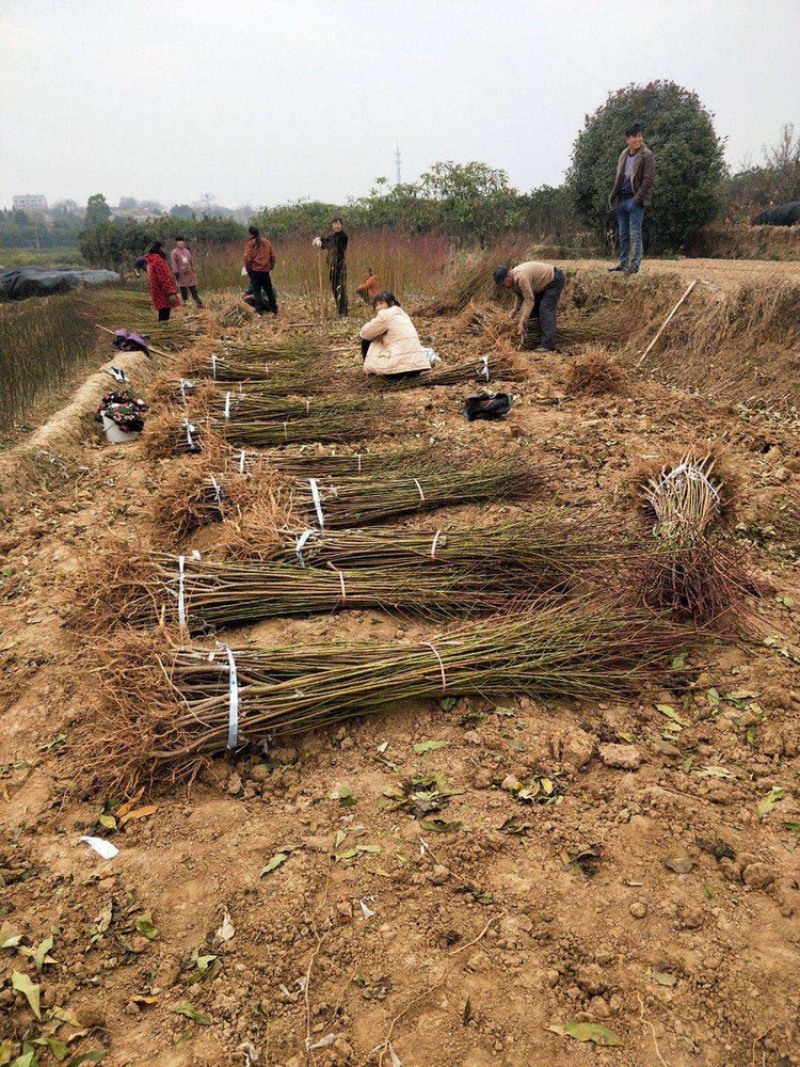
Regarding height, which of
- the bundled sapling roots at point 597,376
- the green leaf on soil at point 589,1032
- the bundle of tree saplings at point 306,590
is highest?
the bundled sapling roots at point 597,376

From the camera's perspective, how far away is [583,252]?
1262 cm

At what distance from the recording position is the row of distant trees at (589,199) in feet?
33.1

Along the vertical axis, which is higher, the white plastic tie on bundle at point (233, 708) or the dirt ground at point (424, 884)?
the white plastic tie on bundle at point (233, 708)

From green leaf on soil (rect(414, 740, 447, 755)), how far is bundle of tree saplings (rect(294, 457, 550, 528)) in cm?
139

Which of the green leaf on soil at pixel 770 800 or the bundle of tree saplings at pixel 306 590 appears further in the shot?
the bundle of tree saplings at pixel 306 590

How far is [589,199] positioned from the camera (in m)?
11.6

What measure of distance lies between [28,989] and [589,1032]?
4.55ft

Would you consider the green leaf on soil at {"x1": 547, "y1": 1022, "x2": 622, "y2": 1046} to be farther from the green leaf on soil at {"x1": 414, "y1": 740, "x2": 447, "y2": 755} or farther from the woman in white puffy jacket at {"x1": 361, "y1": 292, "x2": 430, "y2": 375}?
the woman in white puffy jacket at {"x1": 361, "y1": 292, "x2": 430, "y2": 375}

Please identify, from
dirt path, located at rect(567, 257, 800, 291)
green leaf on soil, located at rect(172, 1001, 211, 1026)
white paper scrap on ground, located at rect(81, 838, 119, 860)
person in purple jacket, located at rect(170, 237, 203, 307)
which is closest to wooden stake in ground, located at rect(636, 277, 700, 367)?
dirt path, located at rect(567, 257, 800, 291)

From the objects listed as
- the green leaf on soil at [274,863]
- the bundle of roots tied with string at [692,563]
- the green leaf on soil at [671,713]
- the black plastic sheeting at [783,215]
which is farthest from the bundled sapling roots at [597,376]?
the black plastic sheeting at [783,215]

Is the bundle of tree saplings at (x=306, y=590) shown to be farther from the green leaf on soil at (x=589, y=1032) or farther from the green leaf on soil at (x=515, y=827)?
the green leaf on soil at (x=589, y=1032)

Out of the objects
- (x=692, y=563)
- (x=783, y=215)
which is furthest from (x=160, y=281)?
(x=783, y=215)

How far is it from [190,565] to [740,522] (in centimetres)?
303

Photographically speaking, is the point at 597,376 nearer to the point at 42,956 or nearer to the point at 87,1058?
the point at 42,956
